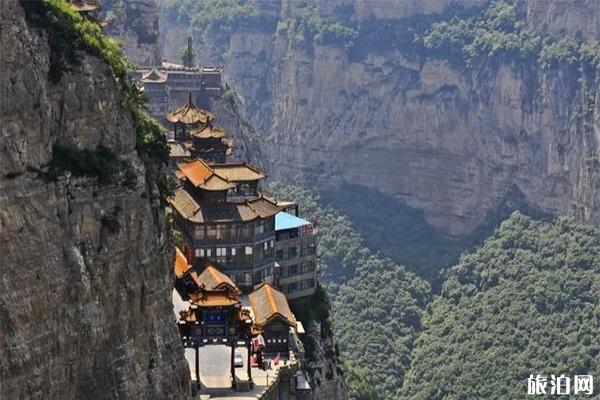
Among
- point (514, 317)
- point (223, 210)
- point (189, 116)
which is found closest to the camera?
point (223, 210)

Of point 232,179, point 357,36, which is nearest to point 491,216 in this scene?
point 357,36

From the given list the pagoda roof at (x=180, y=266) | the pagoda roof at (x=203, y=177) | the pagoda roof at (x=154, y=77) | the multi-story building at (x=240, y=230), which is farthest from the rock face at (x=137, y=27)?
the pagoda roof at (x=180, y=266)

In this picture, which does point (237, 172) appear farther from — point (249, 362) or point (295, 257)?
point (249, 362)

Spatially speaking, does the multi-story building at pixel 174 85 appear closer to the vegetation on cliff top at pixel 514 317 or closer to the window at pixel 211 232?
the vegetation on cliff top at pixel 514 317

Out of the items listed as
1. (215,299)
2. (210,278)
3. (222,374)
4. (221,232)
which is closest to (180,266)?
(210,278)

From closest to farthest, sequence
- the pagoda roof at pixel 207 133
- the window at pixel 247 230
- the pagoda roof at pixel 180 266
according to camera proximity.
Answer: the pagoda roof at pixel 180 266 < the window at pixel 247 230 < the pagoda roof at pixel 207 133

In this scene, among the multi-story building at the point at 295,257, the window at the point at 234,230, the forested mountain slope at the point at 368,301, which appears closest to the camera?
the window at the point at 234,230
